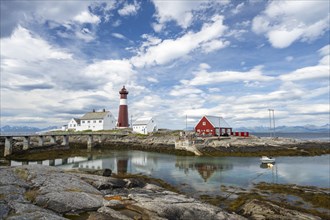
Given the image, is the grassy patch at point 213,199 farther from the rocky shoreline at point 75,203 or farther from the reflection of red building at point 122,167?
the reflection of red building at point 122,167

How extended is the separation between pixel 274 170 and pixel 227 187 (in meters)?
14.2

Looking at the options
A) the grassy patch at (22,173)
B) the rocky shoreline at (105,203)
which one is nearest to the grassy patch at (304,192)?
the rocky shoreline at (105,203)

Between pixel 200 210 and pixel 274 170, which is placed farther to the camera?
pixel 274 170

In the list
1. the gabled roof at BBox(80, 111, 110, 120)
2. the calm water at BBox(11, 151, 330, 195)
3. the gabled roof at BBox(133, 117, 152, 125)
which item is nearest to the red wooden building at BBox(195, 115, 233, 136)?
the gabled roof at BBox(133, 117, 152, 125)

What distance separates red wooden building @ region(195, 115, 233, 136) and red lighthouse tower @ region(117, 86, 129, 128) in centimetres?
2760

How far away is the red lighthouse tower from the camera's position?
8537 cm

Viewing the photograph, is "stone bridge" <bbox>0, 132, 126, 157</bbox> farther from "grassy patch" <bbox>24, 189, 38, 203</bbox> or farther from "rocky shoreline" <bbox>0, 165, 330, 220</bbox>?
"grassy patch" <bbox>24, 189, 38, 203</bbox>

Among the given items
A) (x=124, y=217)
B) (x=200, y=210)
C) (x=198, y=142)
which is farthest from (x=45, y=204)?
(x=198, y=142)

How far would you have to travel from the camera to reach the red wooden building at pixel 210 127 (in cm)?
6981

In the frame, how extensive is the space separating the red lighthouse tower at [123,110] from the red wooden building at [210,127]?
90.5ft

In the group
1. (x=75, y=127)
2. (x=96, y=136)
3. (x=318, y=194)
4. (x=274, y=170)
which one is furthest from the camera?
(x=75, y=127)

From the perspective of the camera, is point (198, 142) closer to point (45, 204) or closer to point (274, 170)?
point (274, 170)

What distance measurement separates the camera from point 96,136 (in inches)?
3115

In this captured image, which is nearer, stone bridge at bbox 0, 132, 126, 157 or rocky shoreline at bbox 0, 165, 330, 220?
rocky shoreline at bbox 0, 165, 330, 220
